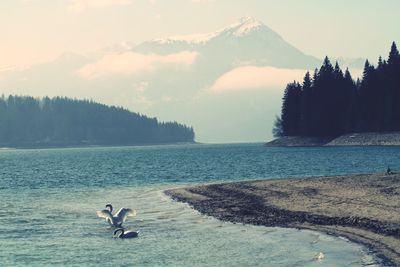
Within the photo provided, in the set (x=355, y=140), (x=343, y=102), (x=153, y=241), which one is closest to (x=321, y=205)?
(x=153, y=241)

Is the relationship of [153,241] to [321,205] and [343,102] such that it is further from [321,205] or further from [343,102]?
[343,102]

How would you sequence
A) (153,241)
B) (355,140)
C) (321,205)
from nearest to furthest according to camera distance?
1. (153,241)
2. (321,205)
3. (355,140)

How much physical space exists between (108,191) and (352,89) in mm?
115317

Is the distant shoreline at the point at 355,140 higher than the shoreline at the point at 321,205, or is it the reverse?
the distant shoreline at the point at 355,140

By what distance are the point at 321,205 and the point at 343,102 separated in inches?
5231

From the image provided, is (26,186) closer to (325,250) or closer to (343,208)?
(343,208)

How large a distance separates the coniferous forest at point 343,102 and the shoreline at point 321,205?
332 feet

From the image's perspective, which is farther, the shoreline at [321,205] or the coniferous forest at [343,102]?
the coniferous forest at [343,102]

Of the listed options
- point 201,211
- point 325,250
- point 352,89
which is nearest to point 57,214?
point 201,211

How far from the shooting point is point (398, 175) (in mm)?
56750

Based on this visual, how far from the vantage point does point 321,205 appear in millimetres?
44750

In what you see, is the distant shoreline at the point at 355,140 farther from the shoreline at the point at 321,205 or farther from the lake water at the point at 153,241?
the lake water at the point at 153,241

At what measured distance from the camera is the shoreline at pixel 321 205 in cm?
3344

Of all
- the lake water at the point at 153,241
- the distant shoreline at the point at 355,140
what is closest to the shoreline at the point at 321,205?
the lake water at the point at 153,241
